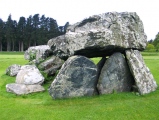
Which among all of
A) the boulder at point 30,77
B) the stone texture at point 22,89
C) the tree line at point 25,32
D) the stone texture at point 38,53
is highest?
the tree line at point 25,32

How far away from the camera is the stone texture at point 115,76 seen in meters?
10.2

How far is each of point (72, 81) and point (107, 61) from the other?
6.95 ft

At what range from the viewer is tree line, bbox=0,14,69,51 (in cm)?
7069

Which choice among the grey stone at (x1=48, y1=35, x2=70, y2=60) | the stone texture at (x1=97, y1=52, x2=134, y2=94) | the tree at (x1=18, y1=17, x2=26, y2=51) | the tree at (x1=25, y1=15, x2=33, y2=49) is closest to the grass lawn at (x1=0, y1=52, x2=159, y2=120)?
the stone texture at (x1=97, y1=52, x2=134, y2=94)

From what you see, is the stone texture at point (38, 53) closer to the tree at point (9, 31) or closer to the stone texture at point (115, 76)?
the stone texture at point (115, 76)

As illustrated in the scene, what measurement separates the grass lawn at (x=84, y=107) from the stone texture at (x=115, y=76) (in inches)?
18.1

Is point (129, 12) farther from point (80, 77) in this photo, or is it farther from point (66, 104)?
point (66, 104)

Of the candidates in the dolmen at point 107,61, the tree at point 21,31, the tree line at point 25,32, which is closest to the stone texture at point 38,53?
the dolmen at point 107,61

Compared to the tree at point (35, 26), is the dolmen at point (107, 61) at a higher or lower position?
lower

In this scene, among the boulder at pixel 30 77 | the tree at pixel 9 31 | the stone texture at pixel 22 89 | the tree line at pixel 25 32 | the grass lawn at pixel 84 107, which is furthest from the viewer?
the tree line at pixel 25 32

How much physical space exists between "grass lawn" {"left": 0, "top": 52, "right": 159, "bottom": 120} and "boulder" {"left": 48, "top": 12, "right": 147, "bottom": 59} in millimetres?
2201

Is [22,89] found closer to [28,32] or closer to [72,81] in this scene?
[72,81]

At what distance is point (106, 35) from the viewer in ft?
32.3

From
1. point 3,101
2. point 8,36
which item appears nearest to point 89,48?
point 3,101
